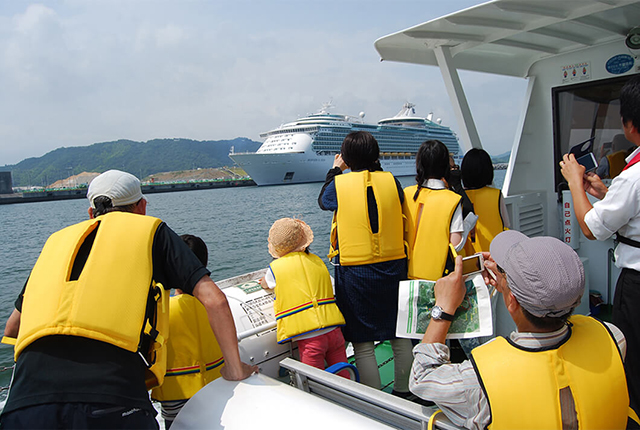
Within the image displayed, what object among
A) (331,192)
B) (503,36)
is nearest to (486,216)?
(331,192)

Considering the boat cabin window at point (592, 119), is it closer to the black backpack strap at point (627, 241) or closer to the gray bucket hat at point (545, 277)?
the black backpack strap at point (627, 241)

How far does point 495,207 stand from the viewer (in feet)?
8.87

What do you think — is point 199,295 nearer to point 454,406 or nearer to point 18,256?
point 454,406

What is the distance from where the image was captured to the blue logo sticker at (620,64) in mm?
3578

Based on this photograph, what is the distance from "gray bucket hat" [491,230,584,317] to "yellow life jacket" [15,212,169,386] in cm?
107

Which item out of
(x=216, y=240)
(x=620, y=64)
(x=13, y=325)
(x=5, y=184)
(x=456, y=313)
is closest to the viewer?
(x=456, y=313)

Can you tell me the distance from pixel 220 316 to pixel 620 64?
13.1 ft

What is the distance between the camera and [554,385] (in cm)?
100

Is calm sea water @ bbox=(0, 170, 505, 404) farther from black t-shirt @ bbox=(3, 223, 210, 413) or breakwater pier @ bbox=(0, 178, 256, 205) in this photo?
breakwater pier @ bbox=(0, 178, 256, 205)

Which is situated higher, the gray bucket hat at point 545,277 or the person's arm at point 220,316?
the gray bucket hat at point 545,277

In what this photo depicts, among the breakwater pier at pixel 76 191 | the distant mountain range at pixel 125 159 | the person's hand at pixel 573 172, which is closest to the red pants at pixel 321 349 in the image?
the person's hand at pixel 573 172

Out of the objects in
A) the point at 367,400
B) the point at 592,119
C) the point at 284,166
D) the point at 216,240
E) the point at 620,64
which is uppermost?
the point at 284,166

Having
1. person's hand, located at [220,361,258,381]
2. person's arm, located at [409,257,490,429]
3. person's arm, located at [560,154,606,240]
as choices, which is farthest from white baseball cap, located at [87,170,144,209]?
person's arm, located at [560,154,606,240]

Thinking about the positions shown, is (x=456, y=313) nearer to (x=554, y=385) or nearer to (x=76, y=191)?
(x=554, y=385)
